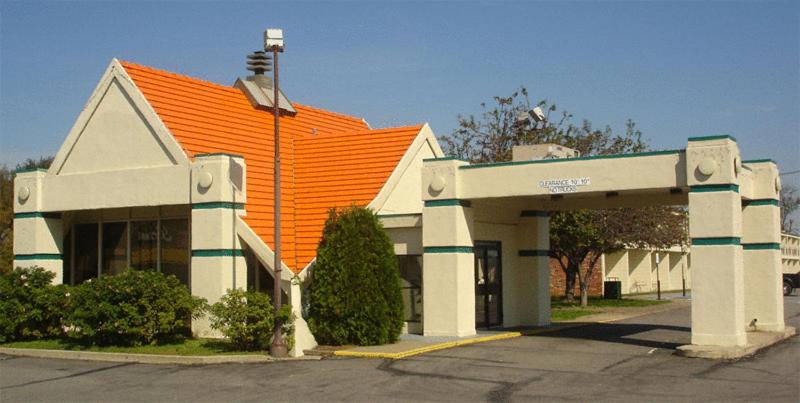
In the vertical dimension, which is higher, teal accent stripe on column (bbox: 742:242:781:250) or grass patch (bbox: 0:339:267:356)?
teal accent stripe on column (bbox: 742:242:781:250)

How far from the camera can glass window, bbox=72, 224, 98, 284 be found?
25.2 meters

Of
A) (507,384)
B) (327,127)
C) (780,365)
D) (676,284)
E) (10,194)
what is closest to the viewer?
(507,384)

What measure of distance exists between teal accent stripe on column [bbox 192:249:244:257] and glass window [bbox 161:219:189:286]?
1.45 m

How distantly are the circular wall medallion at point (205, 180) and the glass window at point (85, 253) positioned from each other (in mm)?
5345

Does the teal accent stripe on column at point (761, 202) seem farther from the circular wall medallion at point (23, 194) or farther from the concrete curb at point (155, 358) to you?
the circular wall medallion at point (23, 194)

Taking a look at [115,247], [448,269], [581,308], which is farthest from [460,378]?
[581,308]

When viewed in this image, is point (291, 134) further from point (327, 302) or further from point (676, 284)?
point (676, 284)

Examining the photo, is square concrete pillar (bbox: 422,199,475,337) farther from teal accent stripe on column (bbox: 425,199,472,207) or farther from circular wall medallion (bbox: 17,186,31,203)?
circular wall medallion (bbox: 17,186,31,203)

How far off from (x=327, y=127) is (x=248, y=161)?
20.4 ft

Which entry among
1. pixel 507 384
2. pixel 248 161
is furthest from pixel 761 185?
pixel 248 161

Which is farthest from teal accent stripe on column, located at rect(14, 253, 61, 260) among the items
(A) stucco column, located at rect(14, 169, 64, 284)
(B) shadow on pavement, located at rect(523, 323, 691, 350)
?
(B) shadow on pavement, located at rect(523, 323, 691, 350)

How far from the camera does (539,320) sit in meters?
24.9

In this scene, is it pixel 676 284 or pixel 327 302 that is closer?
pixel 327 302

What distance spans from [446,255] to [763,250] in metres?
8.15
